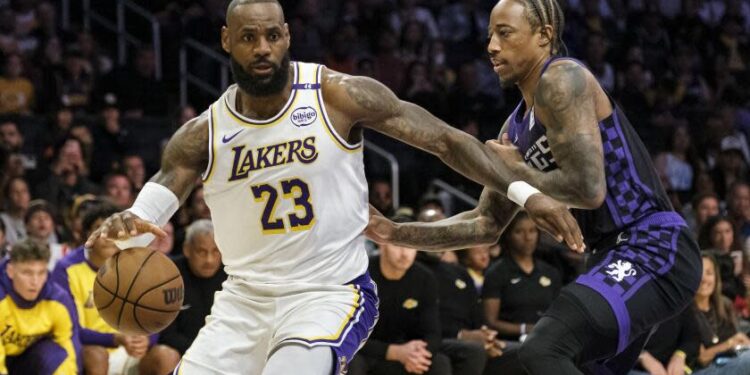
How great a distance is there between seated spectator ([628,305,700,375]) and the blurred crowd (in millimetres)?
22

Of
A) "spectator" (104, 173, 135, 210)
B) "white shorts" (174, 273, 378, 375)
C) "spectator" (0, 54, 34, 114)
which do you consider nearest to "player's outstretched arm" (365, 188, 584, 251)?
"white shorts" (174, 273, 378, 375)

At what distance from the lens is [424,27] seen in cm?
1547

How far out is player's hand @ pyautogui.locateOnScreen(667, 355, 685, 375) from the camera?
8.57 m

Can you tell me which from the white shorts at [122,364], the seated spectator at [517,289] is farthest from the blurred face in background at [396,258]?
the white shorts at [122,364]

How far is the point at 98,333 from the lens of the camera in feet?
26.7

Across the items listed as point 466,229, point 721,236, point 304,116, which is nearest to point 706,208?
point 721,236

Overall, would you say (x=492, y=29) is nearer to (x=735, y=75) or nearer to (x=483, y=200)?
(x=483, y=200)

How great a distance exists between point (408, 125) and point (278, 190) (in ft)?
2.14

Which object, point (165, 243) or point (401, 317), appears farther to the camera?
point (165, 243)

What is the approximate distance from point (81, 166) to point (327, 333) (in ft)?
21.4

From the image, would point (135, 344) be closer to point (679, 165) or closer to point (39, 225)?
point (39, 225)

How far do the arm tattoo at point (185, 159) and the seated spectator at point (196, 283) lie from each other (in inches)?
124

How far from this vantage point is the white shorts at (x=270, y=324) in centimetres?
487

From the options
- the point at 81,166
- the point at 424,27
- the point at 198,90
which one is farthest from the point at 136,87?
the point at 424,27
